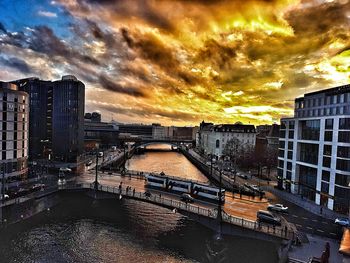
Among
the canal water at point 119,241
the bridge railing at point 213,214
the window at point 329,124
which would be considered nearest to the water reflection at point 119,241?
the canal water at point 119,241

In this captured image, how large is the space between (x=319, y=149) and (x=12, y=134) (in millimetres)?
64565

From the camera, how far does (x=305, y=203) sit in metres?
50.7

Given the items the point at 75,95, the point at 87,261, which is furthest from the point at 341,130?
the point at 75,95

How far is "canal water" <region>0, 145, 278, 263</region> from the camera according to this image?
35125 mm

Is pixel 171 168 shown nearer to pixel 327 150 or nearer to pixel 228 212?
pixel 327 150

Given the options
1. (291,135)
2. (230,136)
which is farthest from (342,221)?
(230,136)

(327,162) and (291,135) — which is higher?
(291,135)

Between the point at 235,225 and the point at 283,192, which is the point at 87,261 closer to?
the point at 235,225

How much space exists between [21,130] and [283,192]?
6117 cm

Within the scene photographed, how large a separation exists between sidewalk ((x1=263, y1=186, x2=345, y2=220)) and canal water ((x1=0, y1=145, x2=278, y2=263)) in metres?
13.4

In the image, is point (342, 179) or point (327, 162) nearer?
point (342, 179)

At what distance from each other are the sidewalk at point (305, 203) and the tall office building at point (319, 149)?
1.43m

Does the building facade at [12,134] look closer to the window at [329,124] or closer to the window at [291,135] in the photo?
the window at [291,135]

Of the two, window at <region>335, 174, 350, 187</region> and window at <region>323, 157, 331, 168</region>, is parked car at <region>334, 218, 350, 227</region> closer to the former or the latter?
window at <region>335, 174, 350, 187</region>
